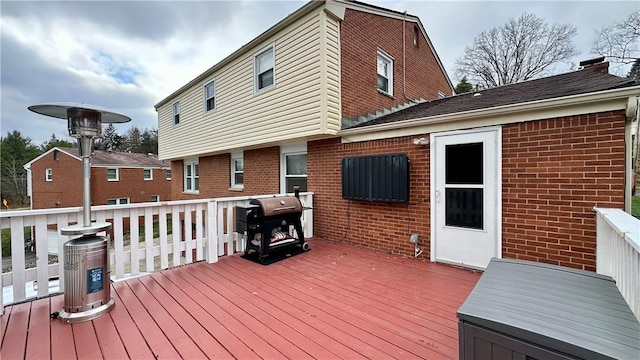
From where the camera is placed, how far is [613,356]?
3.85 ft

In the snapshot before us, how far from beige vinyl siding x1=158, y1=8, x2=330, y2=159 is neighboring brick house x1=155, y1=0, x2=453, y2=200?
2 cm

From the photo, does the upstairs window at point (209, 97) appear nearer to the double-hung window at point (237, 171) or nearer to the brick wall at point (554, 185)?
the double-hung window at point (237, 171)

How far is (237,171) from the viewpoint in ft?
31.9

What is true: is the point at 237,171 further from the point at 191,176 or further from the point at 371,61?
the point at 371,61

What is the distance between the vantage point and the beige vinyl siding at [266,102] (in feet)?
18.7

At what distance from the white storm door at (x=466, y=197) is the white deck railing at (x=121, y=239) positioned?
11.3ft

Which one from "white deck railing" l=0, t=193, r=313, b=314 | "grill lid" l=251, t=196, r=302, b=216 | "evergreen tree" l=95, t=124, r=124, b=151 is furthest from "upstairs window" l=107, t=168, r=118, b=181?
"grill lid" l=251, t=196, r=302, b=216

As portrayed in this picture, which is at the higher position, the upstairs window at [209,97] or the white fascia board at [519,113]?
the upstairs window at [209,97]

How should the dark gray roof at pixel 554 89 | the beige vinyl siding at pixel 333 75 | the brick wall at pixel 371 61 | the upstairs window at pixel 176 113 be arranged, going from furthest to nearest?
the upstairs window at pixel 176 113 < the brick wall at pixel 371 61 < the beige vinyl siding at pixel 333 75 < the dark gray roof at pixel 554 89

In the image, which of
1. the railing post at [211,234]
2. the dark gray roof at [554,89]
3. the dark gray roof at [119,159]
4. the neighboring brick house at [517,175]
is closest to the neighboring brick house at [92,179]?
the dark gray roof at [119,159]

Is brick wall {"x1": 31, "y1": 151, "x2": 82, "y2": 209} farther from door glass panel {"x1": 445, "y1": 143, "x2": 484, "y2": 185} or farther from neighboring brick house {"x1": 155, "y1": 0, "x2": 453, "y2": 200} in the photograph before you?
door glass panel {"x1": 445, "y1": 143, "x2": 484, "y2": 185}

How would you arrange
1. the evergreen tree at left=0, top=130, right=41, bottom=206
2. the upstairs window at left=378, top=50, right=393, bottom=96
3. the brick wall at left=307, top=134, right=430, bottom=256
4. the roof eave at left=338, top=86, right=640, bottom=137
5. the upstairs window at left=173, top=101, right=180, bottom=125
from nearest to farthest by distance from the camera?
the roof eave at left=338, top=86, right=640, bottom=137, the brick wall at left=307, top=134, right=430, bottom=256, the upstairs window at left=378, top=50, right=393, bottom=96, the upstairs window at left=173, top=101, right=180, bottom=125, the evergreen tree at left=0, top=130, right=41, bottom=206

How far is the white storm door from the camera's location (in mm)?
3848

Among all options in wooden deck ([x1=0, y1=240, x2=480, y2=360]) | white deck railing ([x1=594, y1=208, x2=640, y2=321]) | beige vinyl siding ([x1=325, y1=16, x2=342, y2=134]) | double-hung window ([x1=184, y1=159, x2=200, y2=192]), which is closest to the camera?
white deck railing ([x1=594, y1=208, x2=640, y2=321])
